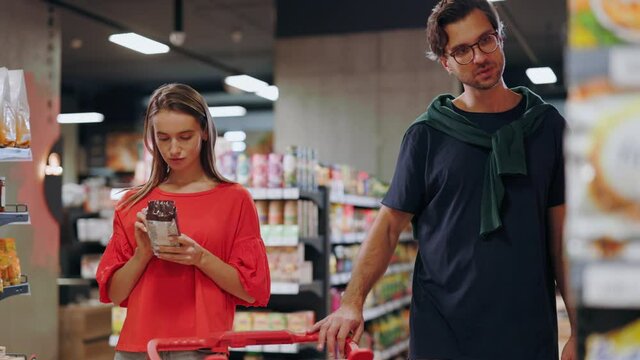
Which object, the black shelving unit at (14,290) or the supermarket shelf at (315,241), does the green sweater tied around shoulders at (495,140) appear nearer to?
the black shelving unit at (14,290)

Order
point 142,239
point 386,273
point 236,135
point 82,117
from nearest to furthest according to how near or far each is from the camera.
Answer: point 142,239 < point 386,273 < point 82,117 < point 236,135

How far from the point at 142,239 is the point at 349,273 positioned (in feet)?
15.3

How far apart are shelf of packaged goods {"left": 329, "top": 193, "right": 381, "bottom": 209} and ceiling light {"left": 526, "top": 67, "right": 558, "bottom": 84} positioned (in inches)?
288

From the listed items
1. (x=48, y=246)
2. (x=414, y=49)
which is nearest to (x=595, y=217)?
(x=48, y=246)

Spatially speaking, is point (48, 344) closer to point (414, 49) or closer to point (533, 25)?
point (414, 49)

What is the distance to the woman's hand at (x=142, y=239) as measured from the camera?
253 centimetres

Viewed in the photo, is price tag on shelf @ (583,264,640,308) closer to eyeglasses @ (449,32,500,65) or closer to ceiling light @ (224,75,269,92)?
eyeglasses @ (449,32,500,65)

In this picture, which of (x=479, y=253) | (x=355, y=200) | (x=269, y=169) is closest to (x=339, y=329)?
(x=479, y=253)

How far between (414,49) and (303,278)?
6.03 metres

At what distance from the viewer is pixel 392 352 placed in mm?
8516

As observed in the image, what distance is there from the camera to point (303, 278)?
6016mm

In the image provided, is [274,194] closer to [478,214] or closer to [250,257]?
[250,257]

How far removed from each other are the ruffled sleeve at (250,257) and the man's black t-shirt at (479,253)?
0.52m

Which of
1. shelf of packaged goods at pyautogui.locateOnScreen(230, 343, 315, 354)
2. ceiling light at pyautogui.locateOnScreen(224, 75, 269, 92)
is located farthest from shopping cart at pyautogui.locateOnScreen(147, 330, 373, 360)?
ceiling light at pyautogui.locateOnScreen(224, 75, 269, 92)
